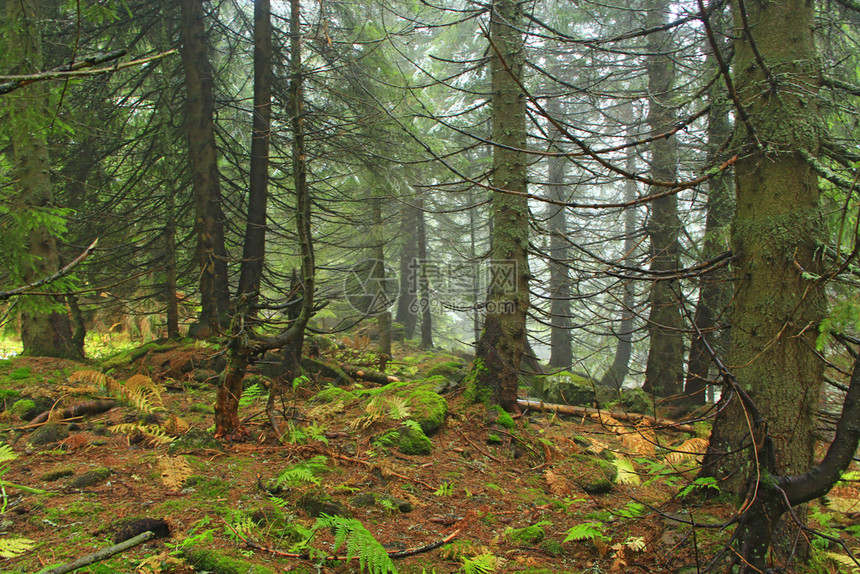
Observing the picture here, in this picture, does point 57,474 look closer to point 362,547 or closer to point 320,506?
point 320,506

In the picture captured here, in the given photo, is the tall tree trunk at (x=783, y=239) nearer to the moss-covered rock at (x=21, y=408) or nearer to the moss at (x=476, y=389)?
the moss at (x=476, y=389)

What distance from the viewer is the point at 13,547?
2.10 metres

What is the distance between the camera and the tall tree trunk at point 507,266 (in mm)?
5957

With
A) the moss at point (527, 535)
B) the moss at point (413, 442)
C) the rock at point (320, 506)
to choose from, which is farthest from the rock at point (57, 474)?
the moss at point (527, 535)

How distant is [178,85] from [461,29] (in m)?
13.3

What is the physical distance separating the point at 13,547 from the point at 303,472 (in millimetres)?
1641

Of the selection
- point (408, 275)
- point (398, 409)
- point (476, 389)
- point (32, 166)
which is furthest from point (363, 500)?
point (408, 275)

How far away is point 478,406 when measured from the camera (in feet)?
19.5

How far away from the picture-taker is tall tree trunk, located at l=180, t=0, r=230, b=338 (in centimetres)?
862

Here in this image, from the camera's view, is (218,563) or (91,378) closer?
(218,563)

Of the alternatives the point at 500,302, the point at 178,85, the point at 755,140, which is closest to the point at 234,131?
the point at 178,85

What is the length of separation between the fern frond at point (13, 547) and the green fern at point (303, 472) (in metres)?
1.42

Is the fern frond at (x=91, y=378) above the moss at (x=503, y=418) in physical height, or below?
above

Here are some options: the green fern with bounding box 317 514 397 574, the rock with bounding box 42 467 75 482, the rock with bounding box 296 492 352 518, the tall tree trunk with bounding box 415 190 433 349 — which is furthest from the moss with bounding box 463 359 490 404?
the tall tree trunk with bounding box 415 190 433 349
